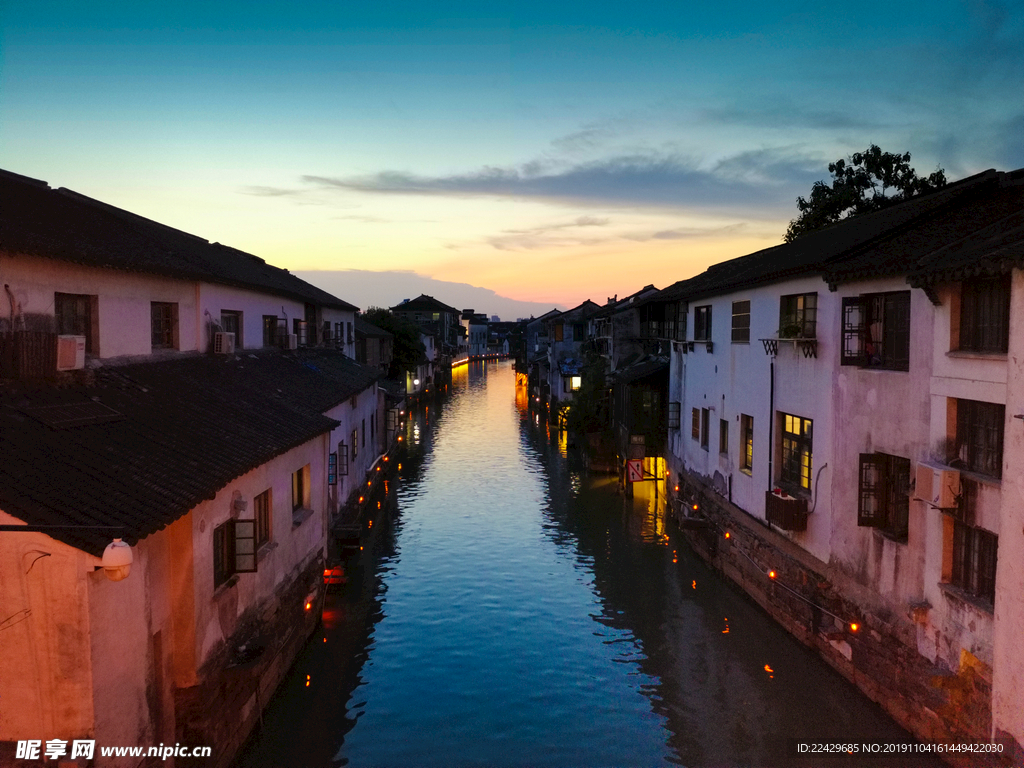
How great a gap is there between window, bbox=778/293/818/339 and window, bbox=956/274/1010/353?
4.56 metres

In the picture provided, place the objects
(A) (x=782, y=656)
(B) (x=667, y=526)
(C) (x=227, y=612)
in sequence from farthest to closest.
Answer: (B) (x=667, y=526)
(A) (x=782, y=656)
(C) (x=227, y=612)

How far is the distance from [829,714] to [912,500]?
4339 mm

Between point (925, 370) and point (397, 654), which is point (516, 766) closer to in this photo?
point (397, 654)

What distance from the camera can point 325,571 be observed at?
19438mm

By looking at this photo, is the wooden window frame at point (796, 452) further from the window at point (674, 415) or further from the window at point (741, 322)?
the window at point (674, 415)

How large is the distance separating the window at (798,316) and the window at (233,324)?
48.2ft

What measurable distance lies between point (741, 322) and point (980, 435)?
10548mm

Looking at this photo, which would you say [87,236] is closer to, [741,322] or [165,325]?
[165,325]

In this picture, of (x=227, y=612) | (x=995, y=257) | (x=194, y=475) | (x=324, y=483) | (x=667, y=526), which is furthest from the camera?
(x=667, y=526)

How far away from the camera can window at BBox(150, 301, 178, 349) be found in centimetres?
1616

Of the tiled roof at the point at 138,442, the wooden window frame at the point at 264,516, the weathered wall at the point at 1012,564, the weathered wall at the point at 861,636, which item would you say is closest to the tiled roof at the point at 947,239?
the weathered wall at the point at 1012,564

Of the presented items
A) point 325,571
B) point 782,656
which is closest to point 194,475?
point 325,571

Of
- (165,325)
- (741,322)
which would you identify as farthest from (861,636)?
(165,325)

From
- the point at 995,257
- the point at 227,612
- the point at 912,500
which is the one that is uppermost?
the point at 995,257
